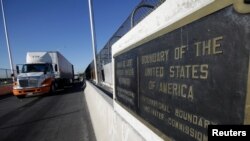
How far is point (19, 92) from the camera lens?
58.2ft

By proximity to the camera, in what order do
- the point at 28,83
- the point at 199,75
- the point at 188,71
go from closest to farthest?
the point at 199,75
the point at 188,71
the point at 28,83

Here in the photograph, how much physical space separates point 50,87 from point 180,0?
63.0ft

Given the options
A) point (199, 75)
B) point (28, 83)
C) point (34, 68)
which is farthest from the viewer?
point (34, 68)

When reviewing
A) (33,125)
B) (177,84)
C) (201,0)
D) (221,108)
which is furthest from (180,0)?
(33,125)

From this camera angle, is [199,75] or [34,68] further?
[34,68]

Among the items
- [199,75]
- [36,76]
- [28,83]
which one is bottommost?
[28,83]

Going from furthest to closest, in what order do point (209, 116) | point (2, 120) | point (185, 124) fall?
point (2, 120)
point (185, 124)
point (209, 116)

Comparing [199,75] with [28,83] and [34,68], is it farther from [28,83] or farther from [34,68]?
[34,68]

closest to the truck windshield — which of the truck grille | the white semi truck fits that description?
the white semi truck

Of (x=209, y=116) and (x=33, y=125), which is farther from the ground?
(x=209, y=116)

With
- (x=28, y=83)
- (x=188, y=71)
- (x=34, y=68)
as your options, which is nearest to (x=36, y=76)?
(x=28, y=83)

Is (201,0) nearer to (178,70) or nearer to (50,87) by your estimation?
(178,70)

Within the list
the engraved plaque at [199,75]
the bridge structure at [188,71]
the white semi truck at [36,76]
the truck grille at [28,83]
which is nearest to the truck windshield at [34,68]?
the white semi truck at [36,76]

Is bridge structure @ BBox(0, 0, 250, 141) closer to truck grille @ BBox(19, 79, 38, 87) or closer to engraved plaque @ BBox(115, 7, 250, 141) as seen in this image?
engraved plaque @ BBox(115, 7, 250, 141)
